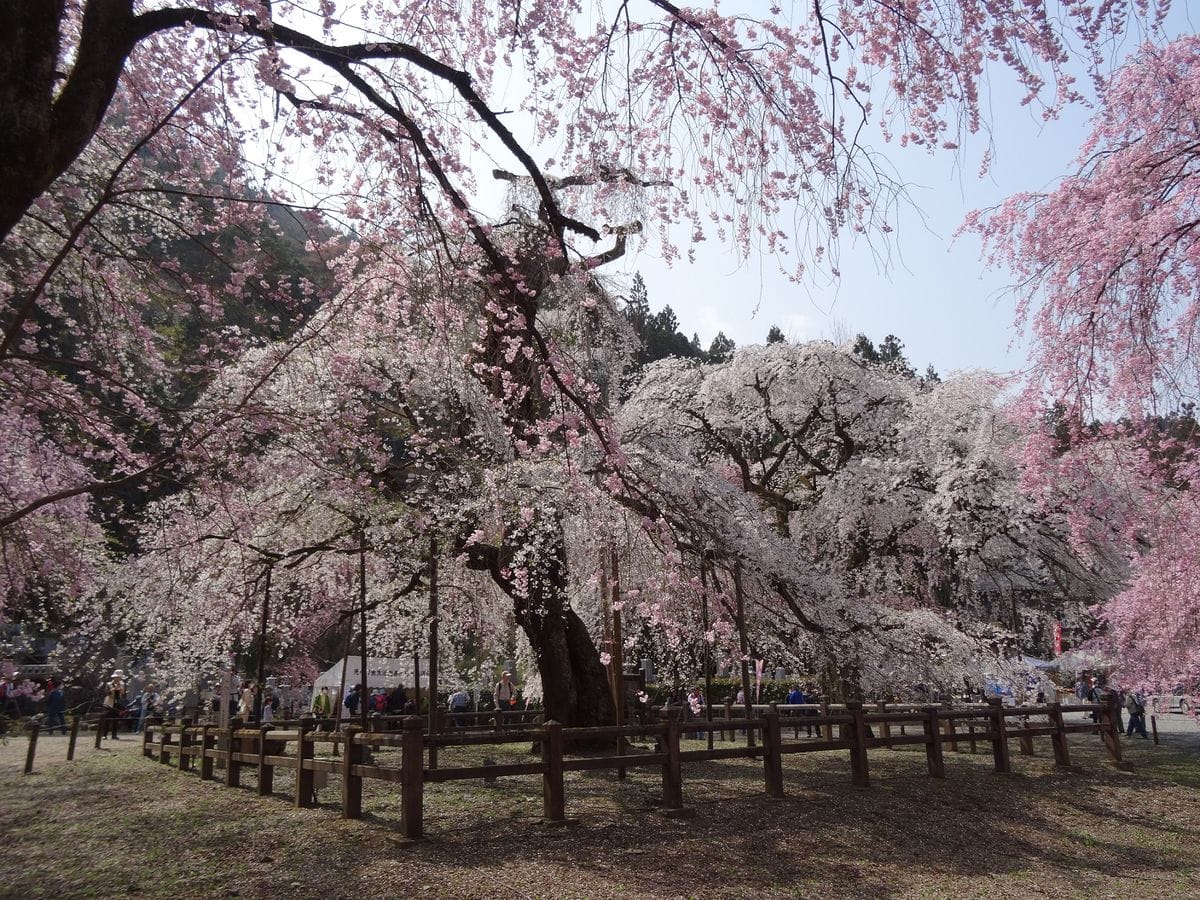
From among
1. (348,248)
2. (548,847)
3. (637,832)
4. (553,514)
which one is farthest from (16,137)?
(553,514)

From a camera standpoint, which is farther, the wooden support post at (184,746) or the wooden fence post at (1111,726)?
the wooden fence post at (1111,726)

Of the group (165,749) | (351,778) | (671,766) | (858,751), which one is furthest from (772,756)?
(165,749)

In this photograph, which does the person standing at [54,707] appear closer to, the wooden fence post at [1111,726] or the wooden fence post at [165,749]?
the wooden fence post at [165,749]

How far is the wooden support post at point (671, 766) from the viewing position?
817 cm

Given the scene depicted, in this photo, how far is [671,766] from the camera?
27.0 feet

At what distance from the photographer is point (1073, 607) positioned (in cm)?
1766

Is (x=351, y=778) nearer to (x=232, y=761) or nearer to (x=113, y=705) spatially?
(x=232, y=761)

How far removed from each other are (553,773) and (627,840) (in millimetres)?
888

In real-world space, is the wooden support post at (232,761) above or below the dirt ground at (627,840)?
above

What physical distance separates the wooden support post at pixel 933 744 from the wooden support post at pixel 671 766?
4.45m

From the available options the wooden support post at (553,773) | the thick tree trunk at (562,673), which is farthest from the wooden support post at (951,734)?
the wooden support post at (553,773)

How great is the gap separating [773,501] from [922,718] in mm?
6617

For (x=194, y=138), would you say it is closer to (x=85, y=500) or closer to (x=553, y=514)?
(x=553, y=514)


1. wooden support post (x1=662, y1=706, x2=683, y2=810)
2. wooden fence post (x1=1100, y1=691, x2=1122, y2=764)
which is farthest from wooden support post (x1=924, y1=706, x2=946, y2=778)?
wooden support post (x1=662, y1=706, x2=683, y2=810)
